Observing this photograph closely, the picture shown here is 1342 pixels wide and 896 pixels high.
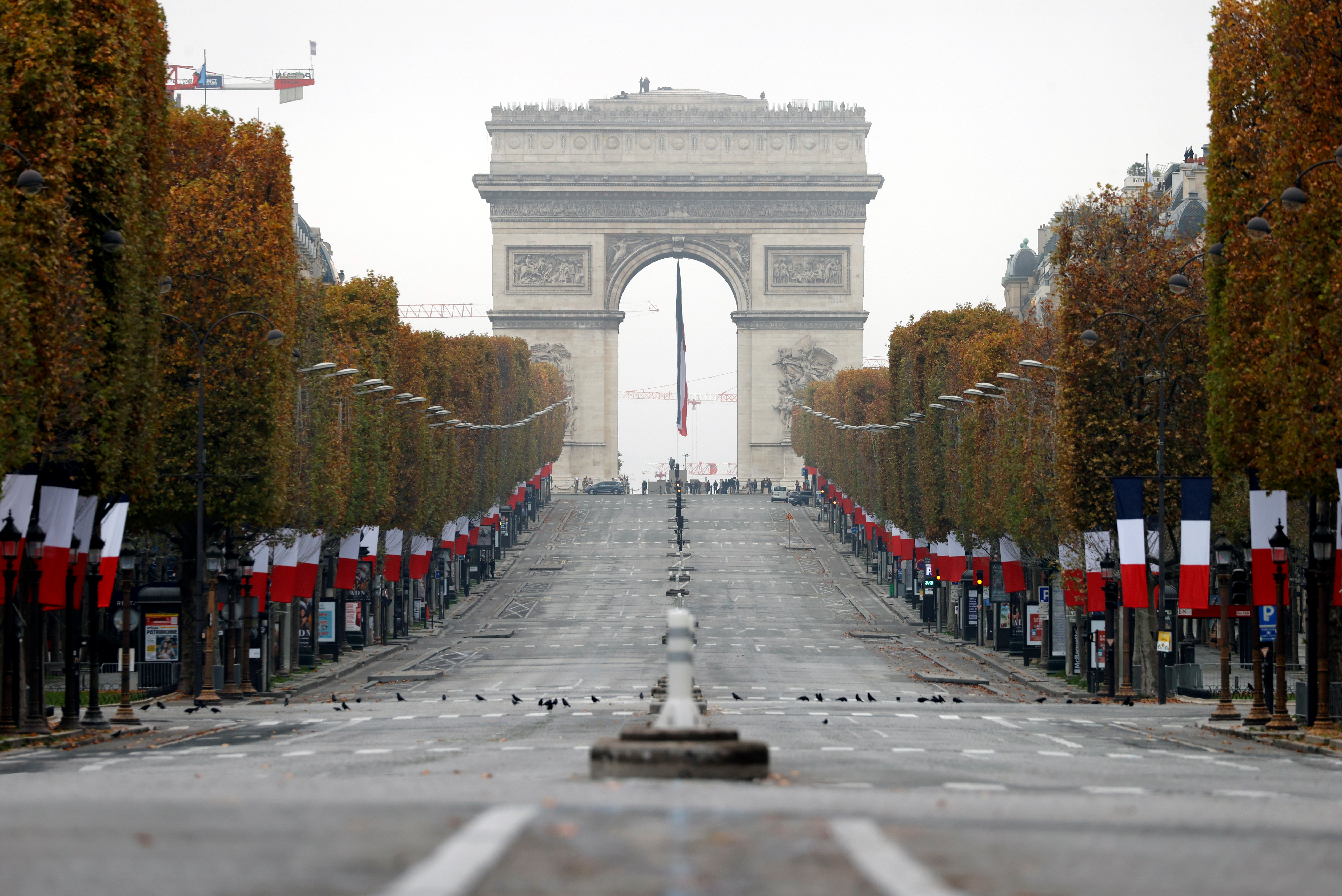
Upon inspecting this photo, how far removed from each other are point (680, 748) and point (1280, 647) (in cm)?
2094

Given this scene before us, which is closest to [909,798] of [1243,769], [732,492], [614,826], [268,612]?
[614,826]

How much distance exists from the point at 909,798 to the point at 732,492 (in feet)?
468

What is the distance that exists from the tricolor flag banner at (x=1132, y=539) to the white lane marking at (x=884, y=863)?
1256 inches

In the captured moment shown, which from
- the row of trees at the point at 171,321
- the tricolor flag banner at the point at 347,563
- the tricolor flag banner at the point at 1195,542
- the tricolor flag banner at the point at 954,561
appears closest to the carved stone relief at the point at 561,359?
the row of trees at the point at 171,321

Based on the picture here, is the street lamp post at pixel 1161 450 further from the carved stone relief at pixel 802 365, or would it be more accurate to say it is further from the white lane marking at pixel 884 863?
the carved stone relief at pixel 802 365

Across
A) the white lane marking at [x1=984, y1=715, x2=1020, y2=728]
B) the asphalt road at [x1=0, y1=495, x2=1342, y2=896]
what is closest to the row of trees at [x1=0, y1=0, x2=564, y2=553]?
the asphalt road at [x1=0, y1=495, x2=1342, y2=896]

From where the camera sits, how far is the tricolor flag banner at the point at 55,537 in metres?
30.8

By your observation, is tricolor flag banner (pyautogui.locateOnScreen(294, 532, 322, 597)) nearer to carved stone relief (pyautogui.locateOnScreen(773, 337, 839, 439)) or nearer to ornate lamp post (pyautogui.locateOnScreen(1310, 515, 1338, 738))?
ornate lamp post (pyautogui.locateOnScreen(1310, 515, 1338, 738))

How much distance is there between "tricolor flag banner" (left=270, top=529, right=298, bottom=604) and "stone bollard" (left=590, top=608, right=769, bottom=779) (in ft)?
115

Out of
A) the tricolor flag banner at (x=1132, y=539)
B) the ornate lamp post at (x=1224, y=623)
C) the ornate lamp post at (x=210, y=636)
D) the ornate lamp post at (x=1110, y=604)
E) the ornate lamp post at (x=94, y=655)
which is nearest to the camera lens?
the ornate lamp post at (x=94, y=655)

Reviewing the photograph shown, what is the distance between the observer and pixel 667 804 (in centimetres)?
1098

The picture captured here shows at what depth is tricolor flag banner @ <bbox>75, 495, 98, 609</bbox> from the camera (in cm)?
3372

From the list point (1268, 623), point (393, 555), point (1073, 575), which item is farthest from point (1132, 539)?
point (393, 555)

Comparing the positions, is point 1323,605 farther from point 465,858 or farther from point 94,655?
point 465,858
